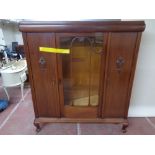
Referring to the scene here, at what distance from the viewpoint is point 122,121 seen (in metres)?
1.60

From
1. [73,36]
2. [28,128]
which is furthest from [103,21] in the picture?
[28,128]

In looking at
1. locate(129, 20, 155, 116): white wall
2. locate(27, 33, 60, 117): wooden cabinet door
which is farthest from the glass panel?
locate(129, 20, 155, 116): white wall

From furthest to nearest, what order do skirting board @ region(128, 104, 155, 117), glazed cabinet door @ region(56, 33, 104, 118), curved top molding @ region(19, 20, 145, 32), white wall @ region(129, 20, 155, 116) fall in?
1. skirting board @ region(128, 104, 155, 117)
2. white wall @ region(129, 20, 155, 116)
3. glazed cabinet door @ region(56, 33, 104, 118)
4. curved top molding @ region(19, 20, 145, 32)

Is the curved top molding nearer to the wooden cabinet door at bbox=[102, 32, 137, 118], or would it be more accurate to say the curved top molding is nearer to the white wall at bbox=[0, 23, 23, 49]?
the wooden cabinet door at bbox=[102, 32, 137, 118]

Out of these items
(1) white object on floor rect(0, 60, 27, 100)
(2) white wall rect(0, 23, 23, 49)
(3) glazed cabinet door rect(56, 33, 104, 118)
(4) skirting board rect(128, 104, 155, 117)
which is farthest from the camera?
(2) white wall rect(0, 23, 23, 49)

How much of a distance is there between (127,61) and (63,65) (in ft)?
1.88

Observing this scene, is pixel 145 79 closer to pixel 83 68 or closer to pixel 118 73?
pixel 118 73

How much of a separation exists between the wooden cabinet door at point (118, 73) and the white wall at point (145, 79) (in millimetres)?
378

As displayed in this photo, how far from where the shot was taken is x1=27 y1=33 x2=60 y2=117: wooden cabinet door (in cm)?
126

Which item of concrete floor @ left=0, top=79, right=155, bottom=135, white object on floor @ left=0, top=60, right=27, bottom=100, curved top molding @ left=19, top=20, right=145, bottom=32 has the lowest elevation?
concrete floor @ left=0, top=79, right=155, bottom=135

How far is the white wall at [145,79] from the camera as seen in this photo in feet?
5.10

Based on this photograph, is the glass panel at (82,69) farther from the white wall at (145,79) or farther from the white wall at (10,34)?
the white wall at (10,34)

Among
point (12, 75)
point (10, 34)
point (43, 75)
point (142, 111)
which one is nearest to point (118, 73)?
point (43, 75)

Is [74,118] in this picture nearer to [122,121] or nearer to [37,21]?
[122,121]
